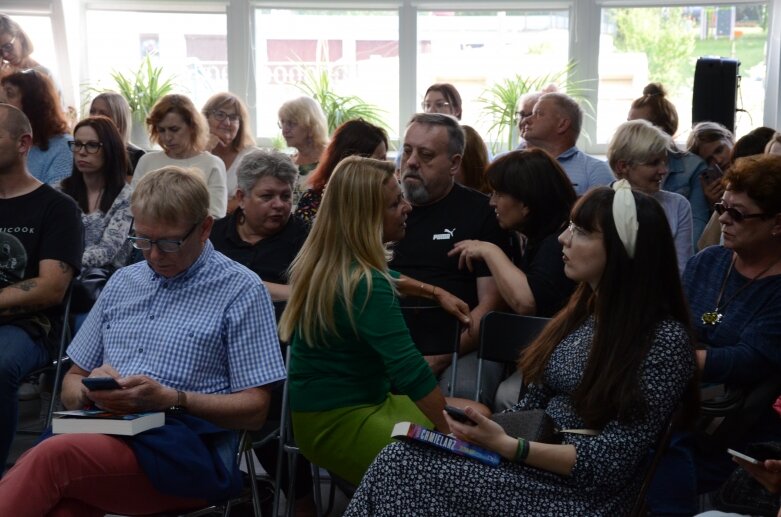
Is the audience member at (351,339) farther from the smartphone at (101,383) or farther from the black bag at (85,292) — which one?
the black bag at (85,292)

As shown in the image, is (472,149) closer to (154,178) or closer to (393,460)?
(154,178)

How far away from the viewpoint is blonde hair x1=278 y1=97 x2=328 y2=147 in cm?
623

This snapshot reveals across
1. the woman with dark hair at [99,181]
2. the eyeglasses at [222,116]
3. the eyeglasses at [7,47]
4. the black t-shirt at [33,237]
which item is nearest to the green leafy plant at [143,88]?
the eyeglasses at [7,47]

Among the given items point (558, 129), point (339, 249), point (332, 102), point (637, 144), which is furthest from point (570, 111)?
point (332, 102)

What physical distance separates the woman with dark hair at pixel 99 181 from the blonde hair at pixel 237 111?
4.49ft

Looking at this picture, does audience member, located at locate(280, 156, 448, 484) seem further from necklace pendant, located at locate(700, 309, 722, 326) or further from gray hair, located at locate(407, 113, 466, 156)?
gray hair, located at locate(407, 113, 466, 156)

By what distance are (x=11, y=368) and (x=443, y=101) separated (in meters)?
3.90

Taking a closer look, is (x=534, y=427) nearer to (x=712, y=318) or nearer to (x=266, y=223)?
(x=712, y=318)

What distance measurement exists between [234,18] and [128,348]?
239 inches

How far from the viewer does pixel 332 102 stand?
8.17 metres

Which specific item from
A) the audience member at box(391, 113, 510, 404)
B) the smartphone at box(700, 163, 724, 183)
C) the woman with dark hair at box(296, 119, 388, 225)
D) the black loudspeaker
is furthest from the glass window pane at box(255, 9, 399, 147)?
the audience member at box(391, 113, 510, 404)

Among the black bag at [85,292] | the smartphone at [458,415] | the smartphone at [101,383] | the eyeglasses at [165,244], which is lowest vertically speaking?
the black bag at [85,292]

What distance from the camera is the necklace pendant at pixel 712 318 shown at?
324 centimetres

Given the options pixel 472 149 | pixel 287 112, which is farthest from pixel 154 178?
pixel 287 112
